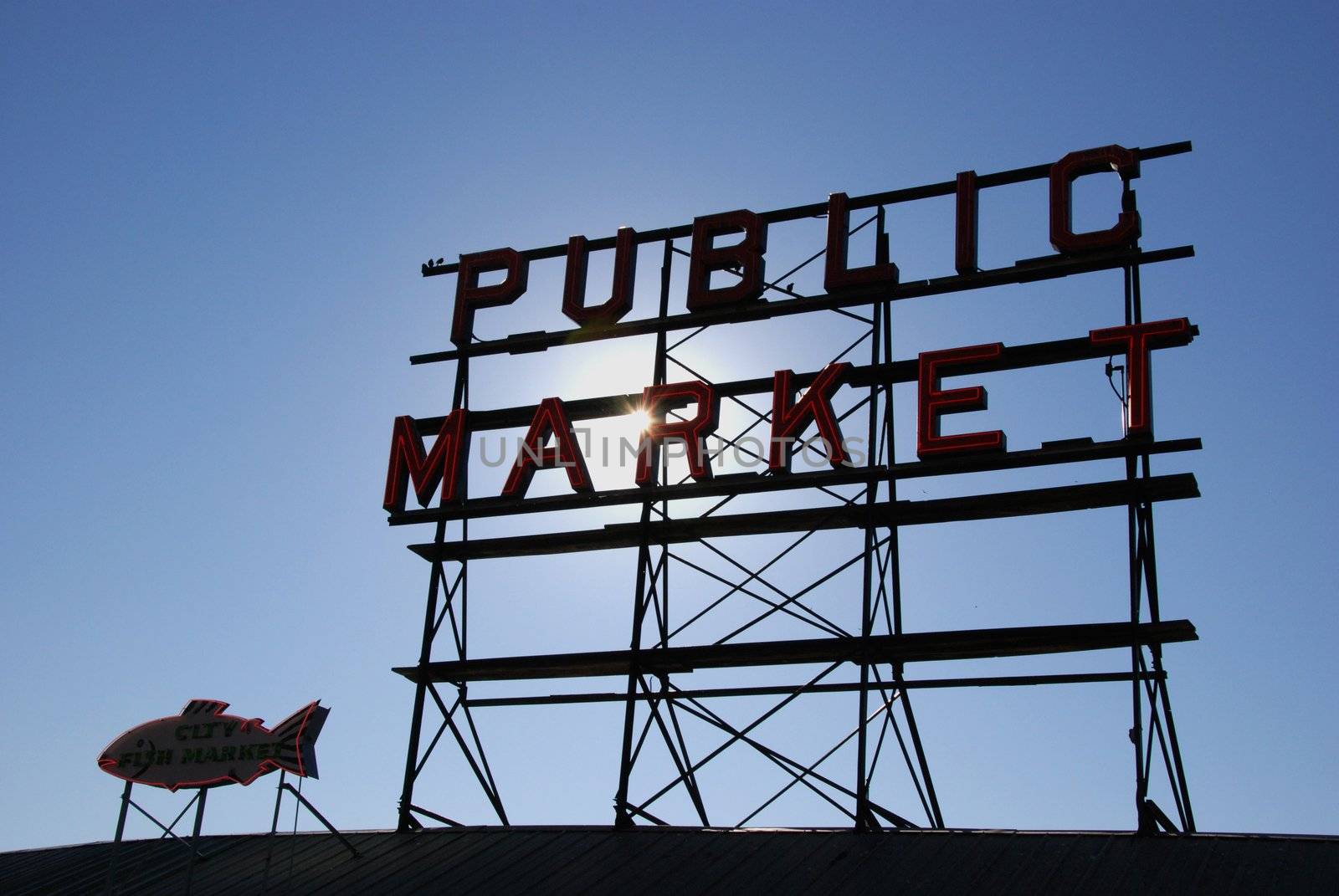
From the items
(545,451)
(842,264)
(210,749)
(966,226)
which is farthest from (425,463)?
(966,226)

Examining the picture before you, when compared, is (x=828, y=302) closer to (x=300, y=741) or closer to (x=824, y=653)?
(x=824, y=653)

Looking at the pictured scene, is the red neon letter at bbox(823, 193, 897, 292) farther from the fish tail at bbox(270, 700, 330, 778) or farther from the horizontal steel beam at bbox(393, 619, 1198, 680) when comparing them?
the fish tail at bbox(270, 700, 330, 778)

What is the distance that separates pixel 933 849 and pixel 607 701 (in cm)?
566

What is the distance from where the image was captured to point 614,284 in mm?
23875

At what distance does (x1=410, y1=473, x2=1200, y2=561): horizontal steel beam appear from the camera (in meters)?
19.1

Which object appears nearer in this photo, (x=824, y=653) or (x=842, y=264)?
(x=824, y=653)

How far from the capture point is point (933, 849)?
16.8 metres

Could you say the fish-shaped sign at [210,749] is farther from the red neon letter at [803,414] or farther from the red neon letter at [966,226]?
the red neon letter at [966,226]

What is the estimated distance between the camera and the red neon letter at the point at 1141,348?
1923 centimetres

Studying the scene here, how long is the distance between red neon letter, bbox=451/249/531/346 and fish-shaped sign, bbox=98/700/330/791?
7044 mm

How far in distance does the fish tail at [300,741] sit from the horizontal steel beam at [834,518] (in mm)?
3438

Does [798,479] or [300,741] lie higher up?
[798,479]

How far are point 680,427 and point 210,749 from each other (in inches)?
306

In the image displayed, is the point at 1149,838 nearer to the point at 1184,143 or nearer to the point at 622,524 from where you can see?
the point at 622,524
